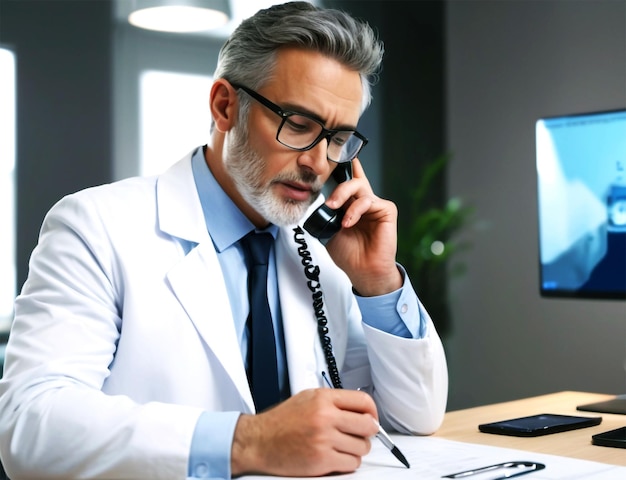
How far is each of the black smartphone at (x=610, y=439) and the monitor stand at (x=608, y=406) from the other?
36 cm

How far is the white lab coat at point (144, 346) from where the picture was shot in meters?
1.28

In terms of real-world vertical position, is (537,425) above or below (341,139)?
below

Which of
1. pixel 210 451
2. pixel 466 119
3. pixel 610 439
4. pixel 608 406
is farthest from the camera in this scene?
pixel 466 119

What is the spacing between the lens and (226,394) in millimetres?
1631

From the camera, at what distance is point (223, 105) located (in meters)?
1.92

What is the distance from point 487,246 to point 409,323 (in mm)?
2882

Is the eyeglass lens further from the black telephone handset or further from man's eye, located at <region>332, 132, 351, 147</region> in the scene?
the black telephone handset

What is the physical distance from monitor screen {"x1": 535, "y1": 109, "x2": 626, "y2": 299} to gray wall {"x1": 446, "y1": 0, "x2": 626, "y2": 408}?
1946 millimetres

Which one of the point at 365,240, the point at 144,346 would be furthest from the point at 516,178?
the point at 144,346

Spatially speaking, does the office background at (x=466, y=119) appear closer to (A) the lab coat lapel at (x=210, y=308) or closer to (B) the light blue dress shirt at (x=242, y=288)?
(B) the light blue dress shirt at (x=242, y=288)

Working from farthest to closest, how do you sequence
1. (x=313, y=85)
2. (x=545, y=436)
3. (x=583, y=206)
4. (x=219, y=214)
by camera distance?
(x=583, y=206)
(x=219, y=214)
(x=313, y=85)
(x=545, y=436)

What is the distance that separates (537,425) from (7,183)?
2.41 metres

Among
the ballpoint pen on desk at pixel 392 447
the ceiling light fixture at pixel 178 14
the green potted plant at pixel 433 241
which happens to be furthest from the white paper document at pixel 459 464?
the green potted plant at pixel 433 241

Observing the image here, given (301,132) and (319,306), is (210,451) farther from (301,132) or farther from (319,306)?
(301,132)
